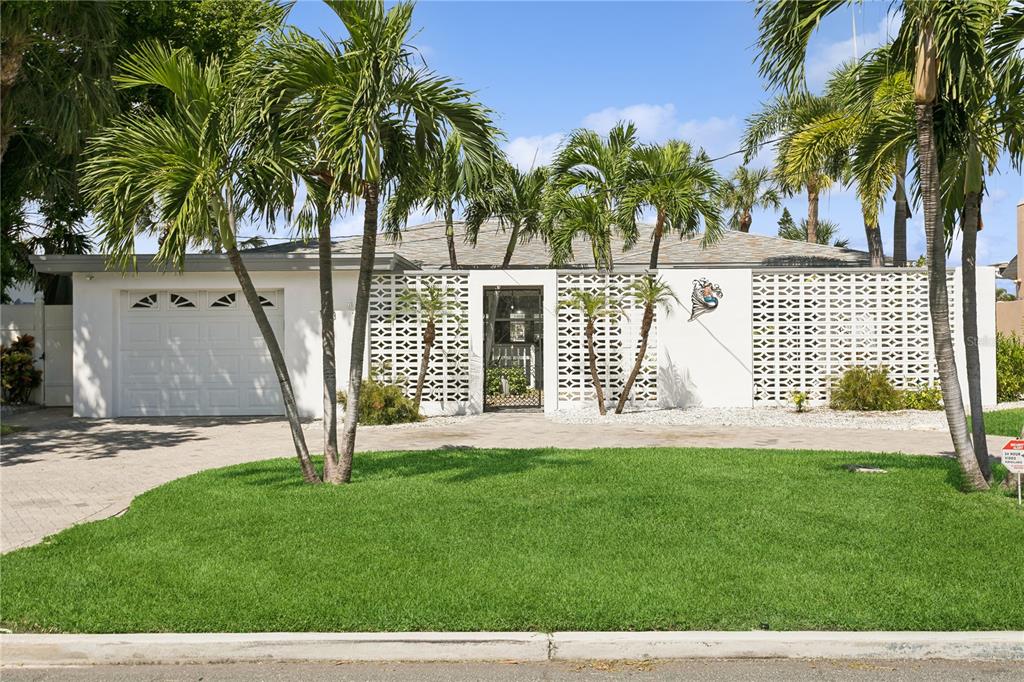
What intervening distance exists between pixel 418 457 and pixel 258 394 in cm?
711

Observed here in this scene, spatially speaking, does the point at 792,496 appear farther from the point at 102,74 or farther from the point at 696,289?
the point at 102,74

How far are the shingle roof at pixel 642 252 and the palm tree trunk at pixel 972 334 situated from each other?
11.9m

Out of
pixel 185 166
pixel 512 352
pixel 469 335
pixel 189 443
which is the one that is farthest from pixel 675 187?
pixel 185 166

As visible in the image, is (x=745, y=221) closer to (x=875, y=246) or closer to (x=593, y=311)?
(x=875, y=246)

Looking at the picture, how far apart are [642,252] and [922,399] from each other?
813 centimetres

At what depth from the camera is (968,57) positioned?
25.1ft

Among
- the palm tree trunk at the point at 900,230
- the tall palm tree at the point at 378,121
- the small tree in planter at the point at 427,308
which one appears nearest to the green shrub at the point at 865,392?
the palm tree trunk at the point at 900,230

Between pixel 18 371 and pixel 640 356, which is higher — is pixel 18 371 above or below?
below

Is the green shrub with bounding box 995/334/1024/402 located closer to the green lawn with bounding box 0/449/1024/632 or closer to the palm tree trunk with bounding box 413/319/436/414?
the green lawn with bounding box 0/449/1024/632

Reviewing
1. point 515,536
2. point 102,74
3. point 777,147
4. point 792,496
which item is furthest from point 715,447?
point 102,74

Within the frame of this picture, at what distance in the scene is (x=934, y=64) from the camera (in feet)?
25.7

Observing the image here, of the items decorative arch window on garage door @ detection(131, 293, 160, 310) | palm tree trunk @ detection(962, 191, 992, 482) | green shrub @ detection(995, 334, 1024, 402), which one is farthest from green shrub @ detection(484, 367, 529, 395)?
palm tree trunk @ detection(962, 191, 992, 482)

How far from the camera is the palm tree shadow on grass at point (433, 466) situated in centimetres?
945

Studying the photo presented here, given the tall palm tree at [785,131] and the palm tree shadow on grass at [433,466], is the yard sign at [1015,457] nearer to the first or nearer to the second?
the palm tree shadow on grass at [433,466]
